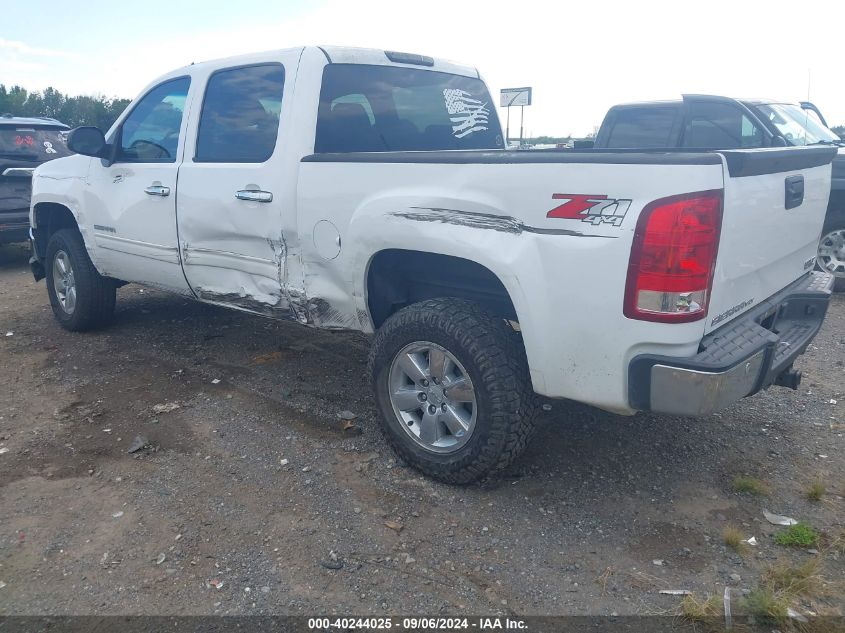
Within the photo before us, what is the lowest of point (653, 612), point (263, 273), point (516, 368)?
point (653, 612)

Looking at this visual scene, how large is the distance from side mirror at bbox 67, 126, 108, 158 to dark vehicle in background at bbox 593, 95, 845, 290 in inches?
206

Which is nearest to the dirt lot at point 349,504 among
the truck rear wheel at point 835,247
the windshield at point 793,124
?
the truck rear wheel at point 835,247

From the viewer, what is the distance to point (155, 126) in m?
4.79

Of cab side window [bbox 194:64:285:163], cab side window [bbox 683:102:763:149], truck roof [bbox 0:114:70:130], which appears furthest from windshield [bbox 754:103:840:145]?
truck roof [bbox 0:114:70:130]

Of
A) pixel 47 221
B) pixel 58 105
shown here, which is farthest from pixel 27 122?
pixel 58 105

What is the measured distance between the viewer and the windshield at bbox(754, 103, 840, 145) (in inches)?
290

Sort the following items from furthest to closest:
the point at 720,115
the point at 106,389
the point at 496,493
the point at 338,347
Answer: the point at 720,115 < the point at 338,347 < the point at 106,389 < the point at 496,493

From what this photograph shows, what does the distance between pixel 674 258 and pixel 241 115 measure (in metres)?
2.76

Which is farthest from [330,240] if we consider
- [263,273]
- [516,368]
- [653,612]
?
[653,612]

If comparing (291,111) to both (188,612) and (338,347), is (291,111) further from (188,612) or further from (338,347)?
(188,612)

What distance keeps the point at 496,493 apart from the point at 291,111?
7.39 feet

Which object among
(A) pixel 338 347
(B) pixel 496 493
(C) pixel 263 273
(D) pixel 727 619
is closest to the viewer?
(D) pixel 727 619

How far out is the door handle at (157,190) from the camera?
451 centimetres

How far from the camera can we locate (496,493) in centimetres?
330
